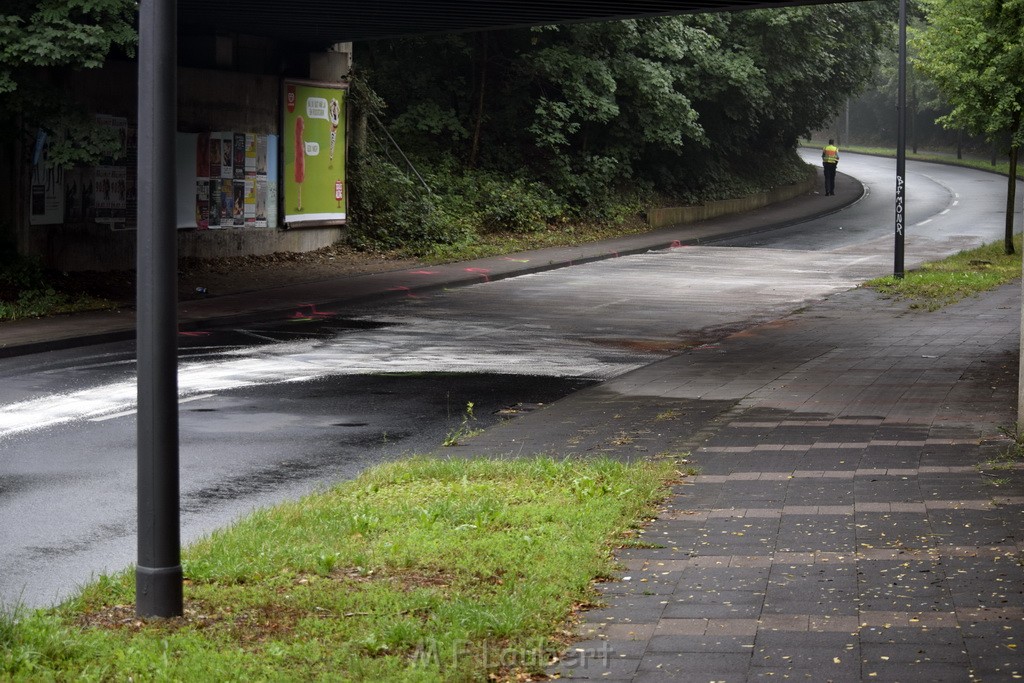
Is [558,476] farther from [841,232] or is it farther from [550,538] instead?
[841,232]

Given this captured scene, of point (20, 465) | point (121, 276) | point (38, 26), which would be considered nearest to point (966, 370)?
point (20, 465)

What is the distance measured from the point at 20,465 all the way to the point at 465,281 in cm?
1686

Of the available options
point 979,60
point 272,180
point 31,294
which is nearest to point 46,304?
point 31,294

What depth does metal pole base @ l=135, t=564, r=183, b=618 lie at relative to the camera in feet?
19.3

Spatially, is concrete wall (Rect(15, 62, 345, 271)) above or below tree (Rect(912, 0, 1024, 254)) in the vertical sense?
below

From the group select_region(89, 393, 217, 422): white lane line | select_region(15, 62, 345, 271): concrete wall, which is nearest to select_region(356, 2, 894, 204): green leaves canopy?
select_region(15, 62, 345, 271): concrete wall

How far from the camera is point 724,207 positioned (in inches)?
1816

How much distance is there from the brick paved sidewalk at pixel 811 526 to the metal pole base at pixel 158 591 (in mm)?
1839

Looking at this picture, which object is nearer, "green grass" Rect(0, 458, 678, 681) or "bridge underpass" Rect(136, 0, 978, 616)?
"green grass" Rect(0, 458, 678, 681)

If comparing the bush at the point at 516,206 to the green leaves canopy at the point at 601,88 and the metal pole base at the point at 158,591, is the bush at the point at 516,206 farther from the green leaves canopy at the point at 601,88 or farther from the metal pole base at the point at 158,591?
the metal pole base at the point at 158,591

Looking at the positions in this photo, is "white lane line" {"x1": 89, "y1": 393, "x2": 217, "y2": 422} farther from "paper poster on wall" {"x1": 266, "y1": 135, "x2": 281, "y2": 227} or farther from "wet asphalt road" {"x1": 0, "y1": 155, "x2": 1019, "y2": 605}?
"paper poster on wall" {"x1": 266, "y1": 135, "x2": 281, "y2": 227}

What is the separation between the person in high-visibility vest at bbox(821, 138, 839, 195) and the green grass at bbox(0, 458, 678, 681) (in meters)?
44.4

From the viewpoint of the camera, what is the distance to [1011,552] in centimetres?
680

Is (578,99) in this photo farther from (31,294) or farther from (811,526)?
(811,526)
